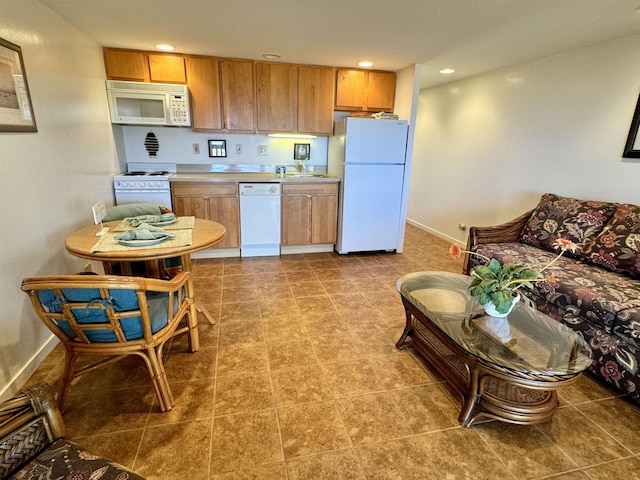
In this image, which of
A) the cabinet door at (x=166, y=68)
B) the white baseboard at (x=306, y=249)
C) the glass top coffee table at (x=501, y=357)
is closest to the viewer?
the glass top coffee table at (x=501, y=357)

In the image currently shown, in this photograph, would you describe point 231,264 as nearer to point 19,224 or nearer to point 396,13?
point 19,224

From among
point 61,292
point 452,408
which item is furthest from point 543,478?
point 61,292

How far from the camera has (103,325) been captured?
55.9 inches

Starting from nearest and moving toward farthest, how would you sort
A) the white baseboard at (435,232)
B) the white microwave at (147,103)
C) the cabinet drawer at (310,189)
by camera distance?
1. the white microwave at (147,103)
2. the cabinet drawer at (310,189)
3. the white baseboard at (435,232)

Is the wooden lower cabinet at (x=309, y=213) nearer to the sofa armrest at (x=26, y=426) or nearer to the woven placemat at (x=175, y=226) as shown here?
the woven placemat at (x=175, y=226)

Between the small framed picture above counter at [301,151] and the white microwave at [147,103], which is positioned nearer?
the white microwave at [147,103]

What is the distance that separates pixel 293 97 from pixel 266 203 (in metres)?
1.27

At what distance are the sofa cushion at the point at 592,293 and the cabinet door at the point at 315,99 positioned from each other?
8.15 ft

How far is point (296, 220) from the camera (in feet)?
12.8

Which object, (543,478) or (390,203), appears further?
(390,203)

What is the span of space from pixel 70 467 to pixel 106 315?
618 mm

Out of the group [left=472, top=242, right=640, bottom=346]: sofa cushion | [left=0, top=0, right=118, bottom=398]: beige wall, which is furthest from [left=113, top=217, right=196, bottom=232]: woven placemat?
[left=472, top=242, right=640, bottom=346]: sofa cushion


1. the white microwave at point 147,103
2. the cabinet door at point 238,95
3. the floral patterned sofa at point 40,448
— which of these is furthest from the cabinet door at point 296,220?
the floral patterned sofa at point 40,448

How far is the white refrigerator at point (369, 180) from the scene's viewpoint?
3682mm
